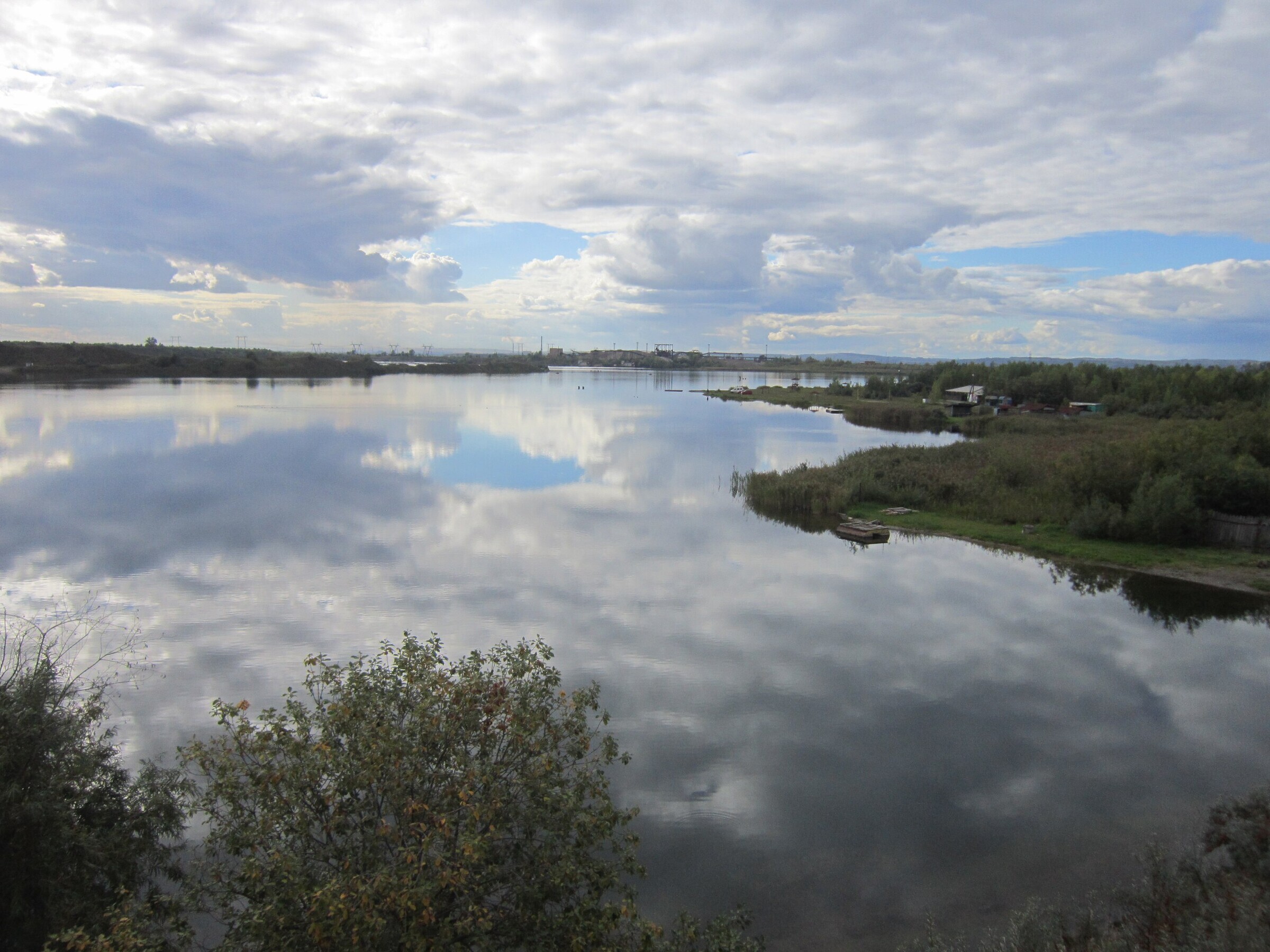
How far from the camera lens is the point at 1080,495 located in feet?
89.8

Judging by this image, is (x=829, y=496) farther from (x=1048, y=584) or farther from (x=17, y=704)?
(x=17, y=704)

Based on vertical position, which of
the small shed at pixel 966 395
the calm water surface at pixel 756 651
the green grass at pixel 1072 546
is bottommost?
the calm water surface at pixel 756 651

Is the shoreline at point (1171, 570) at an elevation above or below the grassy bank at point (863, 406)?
below

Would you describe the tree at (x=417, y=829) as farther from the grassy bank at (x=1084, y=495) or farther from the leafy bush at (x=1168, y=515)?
the leafy bush at (x=1168, y=515)

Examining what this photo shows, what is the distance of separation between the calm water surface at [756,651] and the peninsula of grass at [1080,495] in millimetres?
1738

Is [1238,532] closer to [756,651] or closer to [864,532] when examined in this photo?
[864,532]

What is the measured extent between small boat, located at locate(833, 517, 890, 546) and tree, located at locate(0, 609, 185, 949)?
21.9 meters

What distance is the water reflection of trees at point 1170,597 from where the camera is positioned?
62.4 feet

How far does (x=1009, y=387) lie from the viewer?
3270 inches

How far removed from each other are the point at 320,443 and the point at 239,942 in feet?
152

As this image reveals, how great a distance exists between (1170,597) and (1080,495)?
292 inches

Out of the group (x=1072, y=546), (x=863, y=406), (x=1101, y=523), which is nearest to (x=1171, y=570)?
(x=1072, y=546)

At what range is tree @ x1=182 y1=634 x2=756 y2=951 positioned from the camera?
212 inches

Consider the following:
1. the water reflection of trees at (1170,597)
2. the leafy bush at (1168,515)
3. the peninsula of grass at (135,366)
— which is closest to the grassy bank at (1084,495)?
the leafy bush at (1168,515)
